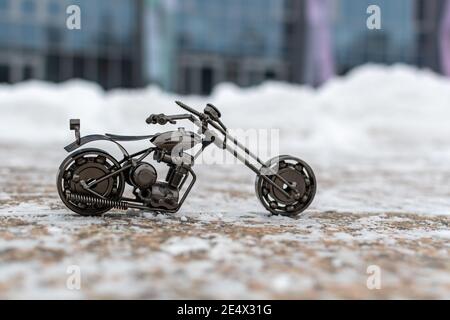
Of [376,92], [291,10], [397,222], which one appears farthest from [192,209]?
[291,10]

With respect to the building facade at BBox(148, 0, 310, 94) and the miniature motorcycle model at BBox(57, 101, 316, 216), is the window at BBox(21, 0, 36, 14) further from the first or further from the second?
the miniature motorcycle model at BBox(57, 101, 316, 216)

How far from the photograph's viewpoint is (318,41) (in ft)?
104

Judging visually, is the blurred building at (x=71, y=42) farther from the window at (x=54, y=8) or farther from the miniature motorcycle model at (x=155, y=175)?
the miniature motorcycle model at (x=155, y=175)

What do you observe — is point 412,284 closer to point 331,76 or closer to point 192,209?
point 192,209

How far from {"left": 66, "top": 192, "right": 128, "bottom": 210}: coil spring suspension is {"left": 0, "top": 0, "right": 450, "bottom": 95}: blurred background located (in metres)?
26.3

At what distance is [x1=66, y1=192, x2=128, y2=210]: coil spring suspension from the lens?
4.00m

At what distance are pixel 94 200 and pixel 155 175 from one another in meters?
0.50

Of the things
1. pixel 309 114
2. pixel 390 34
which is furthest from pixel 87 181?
pixel 390 34

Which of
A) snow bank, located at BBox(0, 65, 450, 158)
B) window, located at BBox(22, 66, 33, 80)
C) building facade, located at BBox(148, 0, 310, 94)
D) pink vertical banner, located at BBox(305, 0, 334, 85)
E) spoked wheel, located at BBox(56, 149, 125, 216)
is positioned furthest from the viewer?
pink vertical banner, located at BBox(305, 0, 334, 85)

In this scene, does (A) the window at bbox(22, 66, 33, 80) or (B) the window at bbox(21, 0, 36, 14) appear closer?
(B) the window at bbox(21, 0, 36, 14)

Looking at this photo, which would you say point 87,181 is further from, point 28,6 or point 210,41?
point 210,41

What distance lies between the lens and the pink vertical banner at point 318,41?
Result: 103 ft

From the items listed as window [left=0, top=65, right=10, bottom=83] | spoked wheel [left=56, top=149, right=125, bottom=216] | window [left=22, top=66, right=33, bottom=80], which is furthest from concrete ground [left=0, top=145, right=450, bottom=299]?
window [left=22, top=66, right=33, bottom=80]
